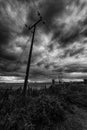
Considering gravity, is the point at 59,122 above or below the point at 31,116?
below

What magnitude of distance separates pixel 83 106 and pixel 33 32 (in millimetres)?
9568

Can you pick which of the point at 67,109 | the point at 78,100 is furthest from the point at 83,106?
the point at 67,109

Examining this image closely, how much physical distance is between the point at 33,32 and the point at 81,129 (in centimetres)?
988

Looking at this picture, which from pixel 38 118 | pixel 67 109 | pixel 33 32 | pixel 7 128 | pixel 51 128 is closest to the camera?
pixel 7 128

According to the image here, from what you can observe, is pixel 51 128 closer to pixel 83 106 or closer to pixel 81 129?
pixel 81 129

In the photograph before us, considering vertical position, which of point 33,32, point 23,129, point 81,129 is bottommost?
point 81,129

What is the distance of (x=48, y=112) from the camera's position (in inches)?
187

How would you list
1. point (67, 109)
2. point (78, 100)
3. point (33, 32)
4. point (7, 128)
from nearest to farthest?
point (7, 128), point (67, 109), point (78, 100), point (33, 32)

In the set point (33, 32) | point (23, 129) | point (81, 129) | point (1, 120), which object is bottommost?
point (81, 129)

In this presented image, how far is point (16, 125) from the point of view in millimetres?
3352

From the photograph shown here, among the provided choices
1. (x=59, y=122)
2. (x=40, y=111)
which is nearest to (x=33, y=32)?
(x=40, y=111)

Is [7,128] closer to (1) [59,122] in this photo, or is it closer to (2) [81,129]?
(1) [59,122]

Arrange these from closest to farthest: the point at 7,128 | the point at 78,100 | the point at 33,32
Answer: the point at 7,128, the point at 78,100, the point at 33,32

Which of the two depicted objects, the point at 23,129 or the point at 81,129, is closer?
the point at 23,129
